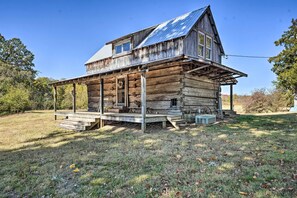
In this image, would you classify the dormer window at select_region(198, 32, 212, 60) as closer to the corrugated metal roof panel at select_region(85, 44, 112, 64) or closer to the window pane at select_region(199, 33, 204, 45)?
the window pane at select_region(199, 33, 204, 45)

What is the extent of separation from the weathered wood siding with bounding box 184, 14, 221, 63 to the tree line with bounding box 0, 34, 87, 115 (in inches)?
424

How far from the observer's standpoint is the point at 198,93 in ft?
36.2

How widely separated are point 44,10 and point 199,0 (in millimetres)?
12699

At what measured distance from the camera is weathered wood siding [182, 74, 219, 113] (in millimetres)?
10031

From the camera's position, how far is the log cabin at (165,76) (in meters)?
9.45

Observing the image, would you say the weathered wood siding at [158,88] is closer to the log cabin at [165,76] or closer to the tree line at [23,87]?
the log cabin at [165,76]

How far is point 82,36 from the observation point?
22.3 metres

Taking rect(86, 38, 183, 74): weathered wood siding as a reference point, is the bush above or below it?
below

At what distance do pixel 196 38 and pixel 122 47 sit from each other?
528 cm

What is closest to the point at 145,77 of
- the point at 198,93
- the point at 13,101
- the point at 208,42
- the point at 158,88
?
the point at 158,88

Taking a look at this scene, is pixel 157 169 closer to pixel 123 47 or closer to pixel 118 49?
pixel 123 47

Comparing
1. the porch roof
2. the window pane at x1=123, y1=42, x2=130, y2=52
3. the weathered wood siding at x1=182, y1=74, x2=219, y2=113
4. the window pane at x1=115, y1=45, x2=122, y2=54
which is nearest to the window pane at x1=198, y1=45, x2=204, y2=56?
the porch roof

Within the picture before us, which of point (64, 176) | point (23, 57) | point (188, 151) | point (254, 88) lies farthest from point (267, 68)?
point (23, 57)

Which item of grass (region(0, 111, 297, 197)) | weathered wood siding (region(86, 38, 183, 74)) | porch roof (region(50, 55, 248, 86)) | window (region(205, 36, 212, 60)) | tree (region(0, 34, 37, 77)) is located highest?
tree (region(0, 34, 37, 77))
